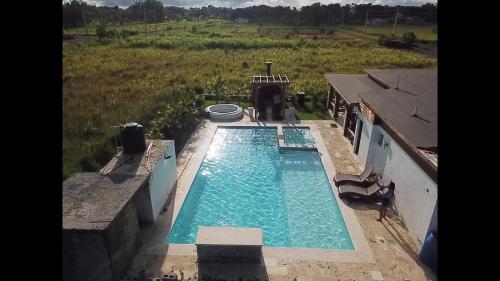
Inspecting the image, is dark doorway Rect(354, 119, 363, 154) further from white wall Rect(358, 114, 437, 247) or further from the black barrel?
the black barrel

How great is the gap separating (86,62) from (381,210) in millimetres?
35208

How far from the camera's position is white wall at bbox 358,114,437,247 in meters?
9.69

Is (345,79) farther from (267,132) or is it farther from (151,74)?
(151,74)

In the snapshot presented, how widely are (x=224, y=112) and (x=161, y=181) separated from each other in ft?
40.5

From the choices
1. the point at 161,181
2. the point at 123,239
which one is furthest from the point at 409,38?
the point at 123,239

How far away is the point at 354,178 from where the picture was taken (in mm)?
13742

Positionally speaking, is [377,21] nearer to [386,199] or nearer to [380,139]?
[380,139]

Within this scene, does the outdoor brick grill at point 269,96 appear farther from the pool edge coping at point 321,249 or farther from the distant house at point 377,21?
A: the distant house at point 377,21

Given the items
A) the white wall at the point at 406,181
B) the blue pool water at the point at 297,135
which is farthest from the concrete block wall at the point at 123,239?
the blue pool water at the point at 297,135

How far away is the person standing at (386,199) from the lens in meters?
11.2

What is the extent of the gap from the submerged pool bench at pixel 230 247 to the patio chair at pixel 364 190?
505 cm

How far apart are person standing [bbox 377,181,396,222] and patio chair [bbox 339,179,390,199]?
37 centimetres

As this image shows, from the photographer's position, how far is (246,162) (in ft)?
54.5

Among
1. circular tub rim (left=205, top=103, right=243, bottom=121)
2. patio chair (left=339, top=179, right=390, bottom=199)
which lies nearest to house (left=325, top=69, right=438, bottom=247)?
patio chair (left=339, top=179, right=390, bottom=199)
